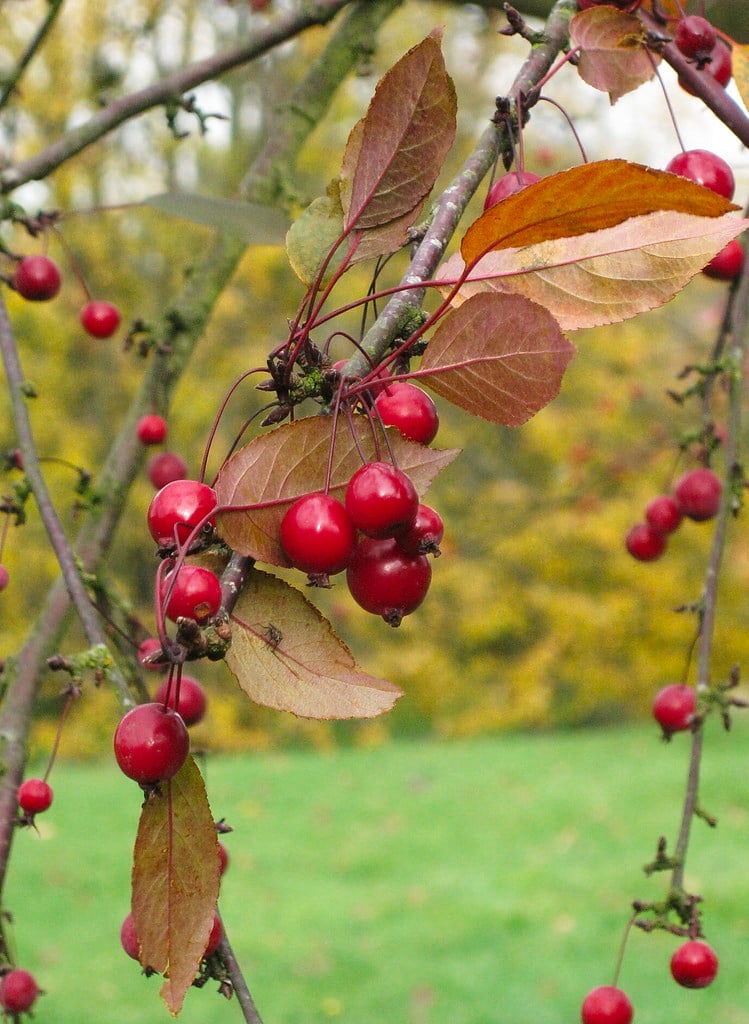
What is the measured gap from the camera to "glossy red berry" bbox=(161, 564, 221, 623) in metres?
0.64

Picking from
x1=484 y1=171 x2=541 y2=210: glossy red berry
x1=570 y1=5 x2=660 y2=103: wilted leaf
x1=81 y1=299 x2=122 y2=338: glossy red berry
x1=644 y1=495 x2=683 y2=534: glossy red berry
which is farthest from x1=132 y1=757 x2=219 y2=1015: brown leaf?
x1=81 y1=299 x2=122 y2=338: glossy red berry

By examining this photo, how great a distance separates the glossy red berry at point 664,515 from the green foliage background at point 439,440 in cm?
700

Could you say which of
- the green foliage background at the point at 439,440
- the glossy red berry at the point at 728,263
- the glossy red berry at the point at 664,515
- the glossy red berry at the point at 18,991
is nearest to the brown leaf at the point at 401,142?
the glossy red berry at the point at 728,263

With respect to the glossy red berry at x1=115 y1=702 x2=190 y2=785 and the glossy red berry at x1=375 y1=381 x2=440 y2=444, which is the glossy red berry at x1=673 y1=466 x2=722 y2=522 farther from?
the glossy red berry at x1=115 y1=702 x2=190 y2=785

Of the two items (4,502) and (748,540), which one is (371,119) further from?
(748,540)

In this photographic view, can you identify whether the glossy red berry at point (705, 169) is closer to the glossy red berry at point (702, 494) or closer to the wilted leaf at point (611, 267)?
the wilted leaf at point (611, 267)

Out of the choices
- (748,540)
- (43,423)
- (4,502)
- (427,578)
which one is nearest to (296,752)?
(43,423)

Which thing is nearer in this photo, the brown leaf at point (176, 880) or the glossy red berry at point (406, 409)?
the brown leaf at point (176, 880)

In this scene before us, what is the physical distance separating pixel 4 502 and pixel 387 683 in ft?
3.14

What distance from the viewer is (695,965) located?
4.45 ft

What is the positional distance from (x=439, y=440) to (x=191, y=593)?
29.0 feet

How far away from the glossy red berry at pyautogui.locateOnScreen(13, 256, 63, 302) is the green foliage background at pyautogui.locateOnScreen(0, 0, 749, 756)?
7471mm

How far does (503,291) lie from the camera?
71 centimetres

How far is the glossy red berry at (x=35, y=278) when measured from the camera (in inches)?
71.1
